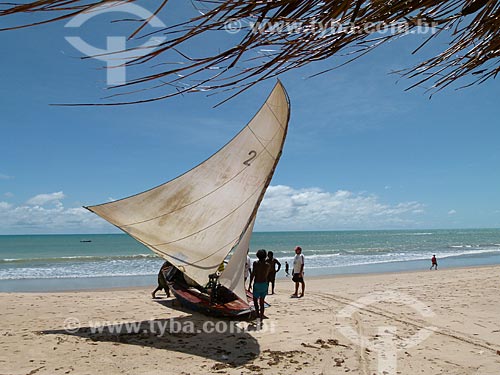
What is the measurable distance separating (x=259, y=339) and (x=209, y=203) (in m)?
2.71

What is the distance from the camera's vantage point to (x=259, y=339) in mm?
6172

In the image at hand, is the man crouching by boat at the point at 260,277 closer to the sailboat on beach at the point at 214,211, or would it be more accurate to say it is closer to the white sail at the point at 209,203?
the sailboat on beach at the point at 214,211

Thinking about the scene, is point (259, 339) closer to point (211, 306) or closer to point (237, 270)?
point (237, 270)

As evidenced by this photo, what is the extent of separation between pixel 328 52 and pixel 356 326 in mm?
6352

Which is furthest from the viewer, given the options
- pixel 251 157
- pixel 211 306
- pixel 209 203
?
pixel 251 157

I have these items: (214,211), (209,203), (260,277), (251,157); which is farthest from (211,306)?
(251,157)

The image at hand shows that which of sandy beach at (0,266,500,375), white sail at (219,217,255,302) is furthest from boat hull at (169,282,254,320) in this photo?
white sail at (219,217,255,302)

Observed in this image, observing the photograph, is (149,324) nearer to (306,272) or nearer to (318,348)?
(318,348)

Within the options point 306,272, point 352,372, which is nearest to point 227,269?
point 352,372

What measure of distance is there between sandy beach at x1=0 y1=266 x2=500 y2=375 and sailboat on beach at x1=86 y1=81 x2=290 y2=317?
2.70 ft

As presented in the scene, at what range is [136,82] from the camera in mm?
1242

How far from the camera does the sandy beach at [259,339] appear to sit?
505 centimetres

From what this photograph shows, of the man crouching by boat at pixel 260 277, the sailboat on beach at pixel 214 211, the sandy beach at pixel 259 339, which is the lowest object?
the sandy beach at pixel 259 339

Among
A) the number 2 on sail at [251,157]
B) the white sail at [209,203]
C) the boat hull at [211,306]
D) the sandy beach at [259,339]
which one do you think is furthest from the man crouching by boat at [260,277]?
the number 2 on sail at [251,157]
